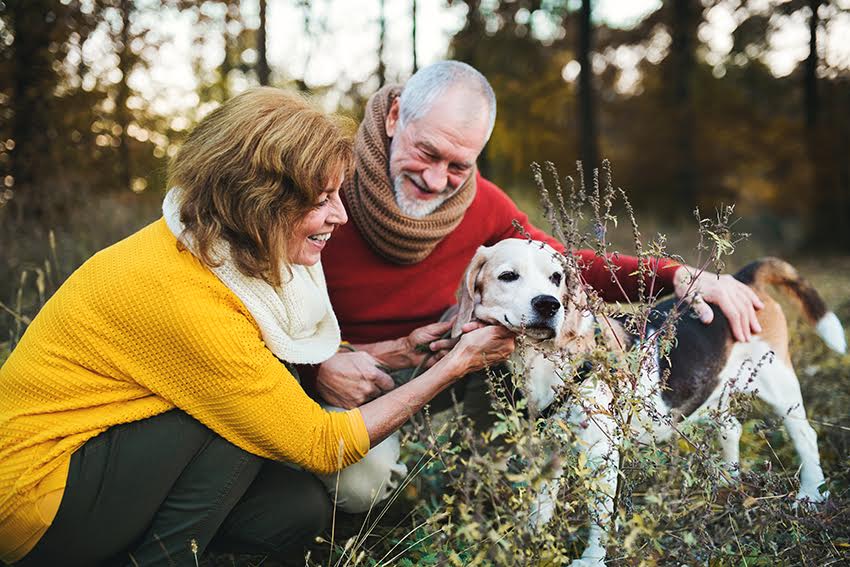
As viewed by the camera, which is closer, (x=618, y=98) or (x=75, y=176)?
(x=75, y=176)

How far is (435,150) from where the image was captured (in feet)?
9.92

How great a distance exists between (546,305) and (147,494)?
1.57 meters

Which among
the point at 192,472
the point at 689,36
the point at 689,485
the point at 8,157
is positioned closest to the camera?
the point at 689,485

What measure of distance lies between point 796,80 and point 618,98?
5.03m

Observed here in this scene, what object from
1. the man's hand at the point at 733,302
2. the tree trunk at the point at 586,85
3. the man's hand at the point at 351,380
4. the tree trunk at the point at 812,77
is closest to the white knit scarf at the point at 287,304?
the man's hand at the point at 351,380

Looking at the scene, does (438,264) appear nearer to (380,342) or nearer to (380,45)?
(380,342)

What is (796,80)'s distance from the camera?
54.0 ft

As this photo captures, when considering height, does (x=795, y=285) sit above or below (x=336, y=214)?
below

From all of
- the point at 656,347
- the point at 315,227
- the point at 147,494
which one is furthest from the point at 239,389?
the point at 656,347

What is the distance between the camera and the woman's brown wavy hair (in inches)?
88.4

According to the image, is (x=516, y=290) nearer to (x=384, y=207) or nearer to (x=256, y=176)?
(x=384, y=207)

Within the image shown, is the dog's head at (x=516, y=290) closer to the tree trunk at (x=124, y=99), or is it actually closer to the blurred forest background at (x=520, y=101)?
the blurred forest background at (x=520, y=101)

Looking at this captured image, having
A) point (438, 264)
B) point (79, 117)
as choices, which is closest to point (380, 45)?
point (79, 117)

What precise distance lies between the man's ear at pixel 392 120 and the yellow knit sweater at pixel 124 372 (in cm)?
138
